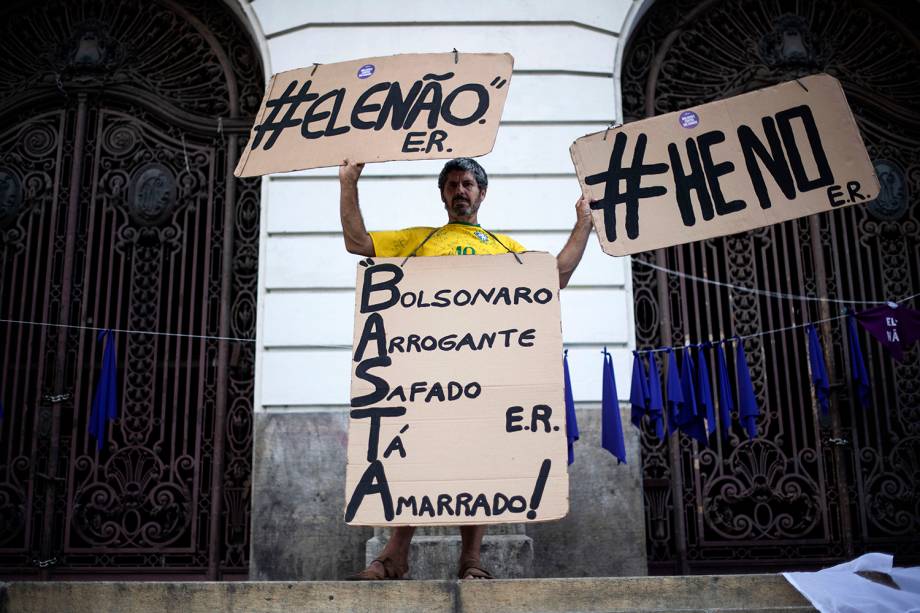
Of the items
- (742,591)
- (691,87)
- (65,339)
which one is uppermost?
(691,87)

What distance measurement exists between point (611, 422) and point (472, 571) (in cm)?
256

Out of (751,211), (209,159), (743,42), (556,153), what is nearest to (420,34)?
(556,153)

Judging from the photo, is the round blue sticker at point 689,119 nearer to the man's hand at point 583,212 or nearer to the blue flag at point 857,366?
the man's hand at point 583,212

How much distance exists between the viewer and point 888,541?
7.66 meters

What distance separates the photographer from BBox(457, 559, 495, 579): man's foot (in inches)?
187

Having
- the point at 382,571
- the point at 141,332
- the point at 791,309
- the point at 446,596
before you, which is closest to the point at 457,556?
the point at 382,571

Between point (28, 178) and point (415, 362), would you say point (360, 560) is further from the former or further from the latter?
point (28, 178)

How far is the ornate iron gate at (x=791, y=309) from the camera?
7.68 meters

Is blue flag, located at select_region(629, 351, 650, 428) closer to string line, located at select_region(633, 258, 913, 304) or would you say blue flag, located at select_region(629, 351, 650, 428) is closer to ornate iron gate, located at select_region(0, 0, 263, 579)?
string line, located at select_region(633, 258, 913, 304)

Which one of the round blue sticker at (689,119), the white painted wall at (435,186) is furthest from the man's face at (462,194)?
the white painted wall at (435,186)

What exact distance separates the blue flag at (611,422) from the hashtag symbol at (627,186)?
7.53ft

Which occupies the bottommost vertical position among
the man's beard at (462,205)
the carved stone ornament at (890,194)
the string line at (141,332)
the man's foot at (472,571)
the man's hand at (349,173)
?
the man's foot at (472,571)

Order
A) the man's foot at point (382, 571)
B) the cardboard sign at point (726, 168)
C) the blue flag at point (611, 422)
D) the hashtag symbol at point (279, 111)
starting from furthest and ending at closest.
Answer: the blue flag at point (611, 422) → the hashtag symbol at point (279, 111) → the cardboard sign at point (726, 168) → the man's foot at point (382, 571)

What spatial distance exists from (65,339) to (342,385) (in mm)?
2351
